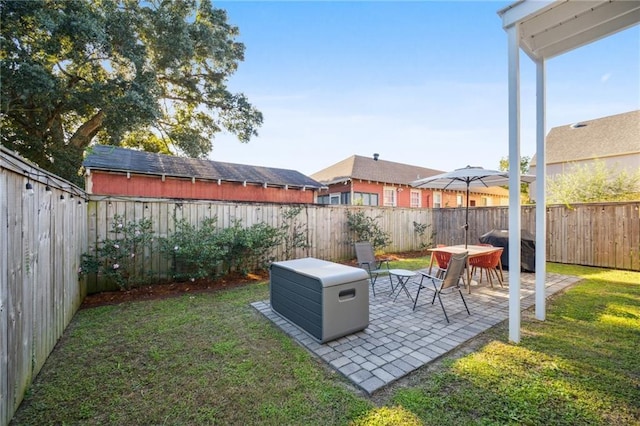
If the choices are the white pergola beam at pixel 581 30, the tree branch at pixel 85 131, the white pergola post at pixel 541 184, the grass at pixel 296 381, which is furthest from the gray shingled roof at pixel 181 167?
the white pergola beam at pixel 581 30

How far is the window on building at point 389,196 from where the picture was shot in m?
16.7

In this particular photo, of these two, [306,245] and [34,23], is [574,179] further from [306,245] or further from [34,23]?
[34,23]

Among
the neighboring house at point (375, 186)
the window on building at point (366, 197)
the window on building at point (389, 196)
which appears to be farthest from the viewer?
the window on building at point (389, 196)

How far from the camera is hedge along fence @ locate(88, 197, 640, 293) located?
5406 millimetres

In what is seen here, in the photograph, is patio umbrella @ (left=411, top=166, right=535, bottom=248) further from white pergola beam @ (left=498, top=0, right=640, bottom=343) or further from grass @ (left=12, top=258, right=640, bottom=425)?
grass @ (left=12, top=258, right=640, bottom=425)

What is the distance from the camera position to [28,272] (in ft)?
7.33

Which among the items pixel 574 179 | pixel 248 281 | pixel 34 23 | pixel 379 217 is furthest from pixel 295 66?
pixel 574 179

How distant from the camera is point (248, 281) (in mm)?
6066

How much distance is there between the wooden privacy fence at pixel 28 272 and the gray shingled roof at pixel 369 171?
1292cm

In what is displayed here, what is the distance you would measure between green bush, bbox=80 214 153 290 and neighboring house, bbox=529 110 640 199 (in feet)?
65.4

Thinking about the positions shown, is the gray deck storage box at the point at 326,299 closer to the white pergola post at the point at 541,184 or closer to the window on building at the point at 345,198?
the white pergola post at the point at 541,184

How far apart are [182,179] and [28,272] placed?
31.4 ft

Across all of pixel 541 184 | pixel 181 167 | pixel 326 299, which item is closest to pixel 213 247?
pixel 326 299

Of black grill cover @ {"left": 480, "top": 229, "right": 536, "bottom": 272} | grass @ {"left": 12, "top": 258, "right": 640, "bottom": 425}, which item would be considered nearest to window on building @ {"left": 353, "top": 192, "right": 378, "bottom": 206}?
black grill cover @ {"left": 480, "top": 229, "right": 536, "bottom": 272}
